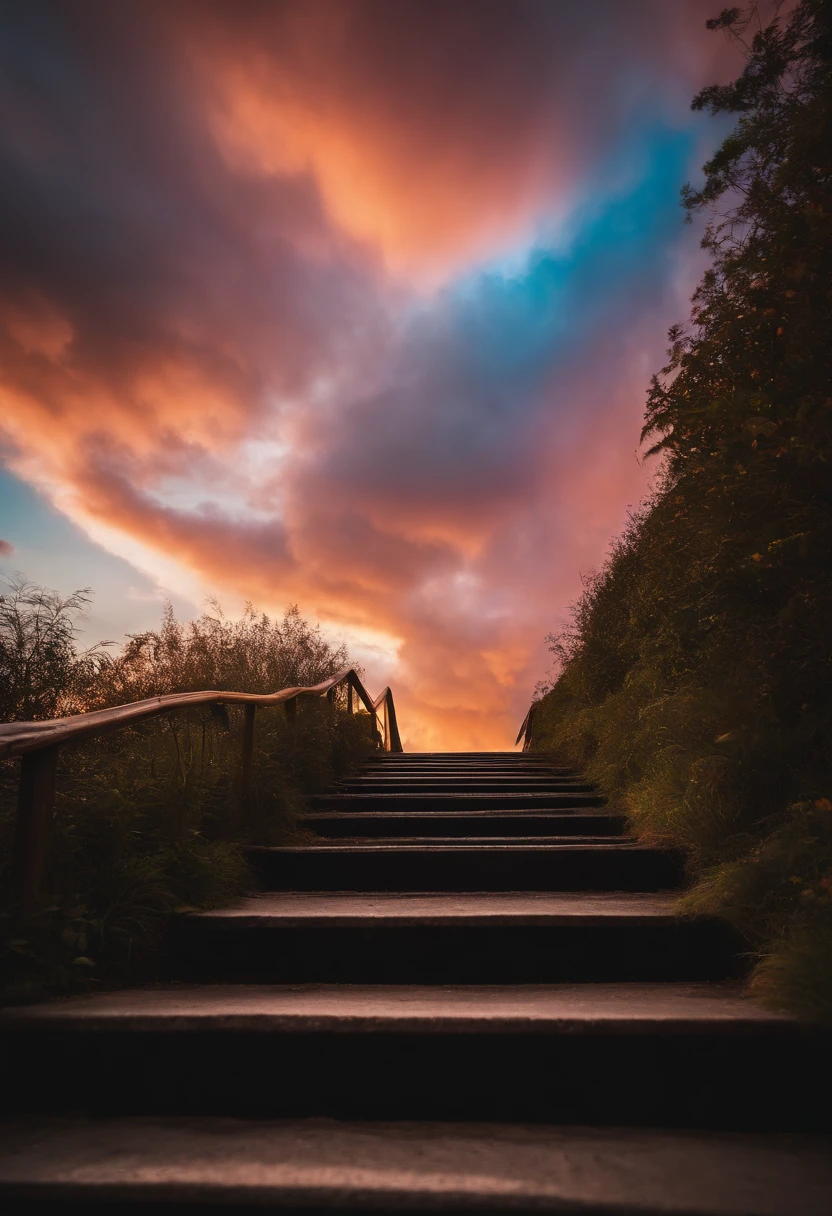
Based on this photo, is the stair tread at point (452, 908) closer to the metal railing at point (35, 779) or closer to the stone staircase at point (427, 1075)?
the stone staircase at point (427, 1075)

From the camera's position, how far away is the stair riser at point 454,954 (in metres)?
1.99

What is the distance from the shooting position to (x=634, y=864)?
105 inches

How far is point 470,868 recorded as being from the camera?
270cm

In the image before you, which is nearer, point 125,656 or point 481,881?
point 481,881

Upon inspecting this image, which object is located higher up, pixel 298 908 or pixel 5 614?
pixel 5 614

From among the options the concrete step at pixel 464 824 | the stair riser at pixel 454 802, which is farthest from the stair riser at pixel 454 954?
the stair riser at pixel 454 802

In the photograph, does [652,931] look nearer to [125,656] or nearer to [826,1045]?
[826,1045]

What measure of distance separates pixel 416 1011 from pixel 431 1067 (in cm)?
14

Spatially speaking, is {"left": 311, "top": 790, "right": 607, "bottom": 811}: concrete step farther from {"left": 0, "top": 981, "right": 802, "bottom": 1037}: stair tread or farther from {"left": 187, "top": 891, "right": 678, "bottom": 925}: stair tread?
{"left": 0, "top": 981, "right": 802, "bottom": 1037}: stair tread

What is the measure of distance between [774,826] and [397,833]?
1.90m

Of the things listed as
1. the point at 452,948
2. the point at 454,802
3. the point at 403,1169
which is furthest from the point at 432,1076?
the point at 454,802

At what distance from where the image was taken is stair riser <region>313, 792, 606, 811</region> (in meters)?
4.02

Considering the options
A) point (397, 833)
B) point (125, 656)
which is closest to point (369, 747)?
point (125, 656)

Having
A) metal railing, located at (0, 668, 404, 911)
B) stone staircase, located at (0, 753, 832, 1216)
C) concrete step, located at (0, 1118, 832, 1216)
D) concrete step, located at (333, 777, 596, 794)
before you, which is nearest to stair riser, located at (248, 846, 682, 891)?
stone staircase, located at (0, 753, 832, 1216)
